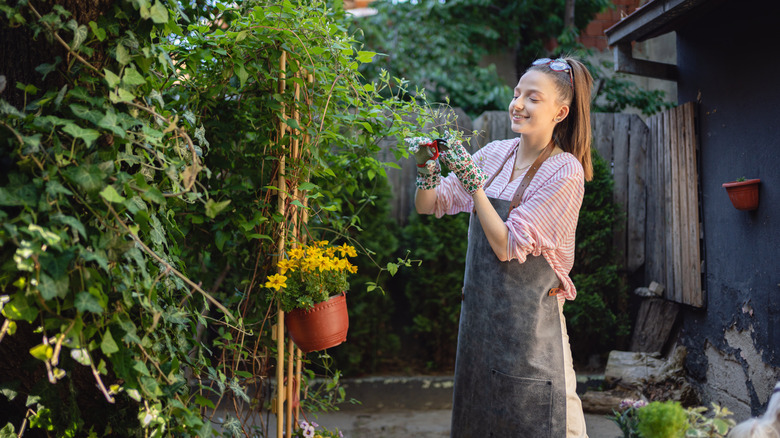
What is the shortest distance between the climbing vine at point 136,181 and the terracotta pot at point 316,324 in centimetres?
Answer: 19

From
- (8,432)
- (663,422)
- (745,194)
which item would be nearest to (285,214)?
(8,432)

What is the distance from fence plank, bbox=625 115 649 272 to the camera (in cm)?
409

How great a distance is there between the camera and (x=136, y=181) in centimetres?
127

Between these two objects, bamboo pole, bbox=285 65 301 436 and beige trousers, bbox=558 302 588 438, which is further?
bamboo pole, bbox=285 65 301 436

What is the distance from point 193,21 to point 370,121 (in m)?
0.70

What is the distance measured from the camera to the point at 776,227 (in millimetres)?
2691

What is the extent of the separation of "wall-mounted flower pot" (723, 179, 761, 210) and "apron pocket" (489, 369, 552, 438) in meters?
1.68

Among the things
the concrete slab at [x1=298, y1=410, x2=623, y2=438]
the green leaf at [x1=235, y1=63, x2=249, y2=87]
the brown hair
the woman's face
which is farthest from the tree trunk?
the concrete slab at [x1=298, y1=410, x2=623, y2=438]

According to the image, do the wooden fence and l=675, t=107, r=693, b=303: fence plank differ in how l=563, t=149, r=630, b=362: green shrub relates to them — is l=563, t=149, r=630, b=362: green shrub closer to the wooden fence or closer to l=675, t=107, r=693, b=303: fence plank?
the wooden fence

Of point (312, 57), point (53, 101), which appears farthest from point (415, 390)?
point (53, 101)

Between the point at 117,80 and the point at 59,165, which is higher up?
the point at 117,80

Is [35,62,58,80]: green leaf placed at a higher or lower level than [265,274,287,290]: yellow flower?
higher

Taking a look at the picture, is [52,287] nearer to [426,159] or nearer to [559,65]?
[426,159]

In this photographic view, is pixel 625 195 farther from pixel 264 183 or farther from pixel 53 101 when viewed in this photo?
pixel 53 101
